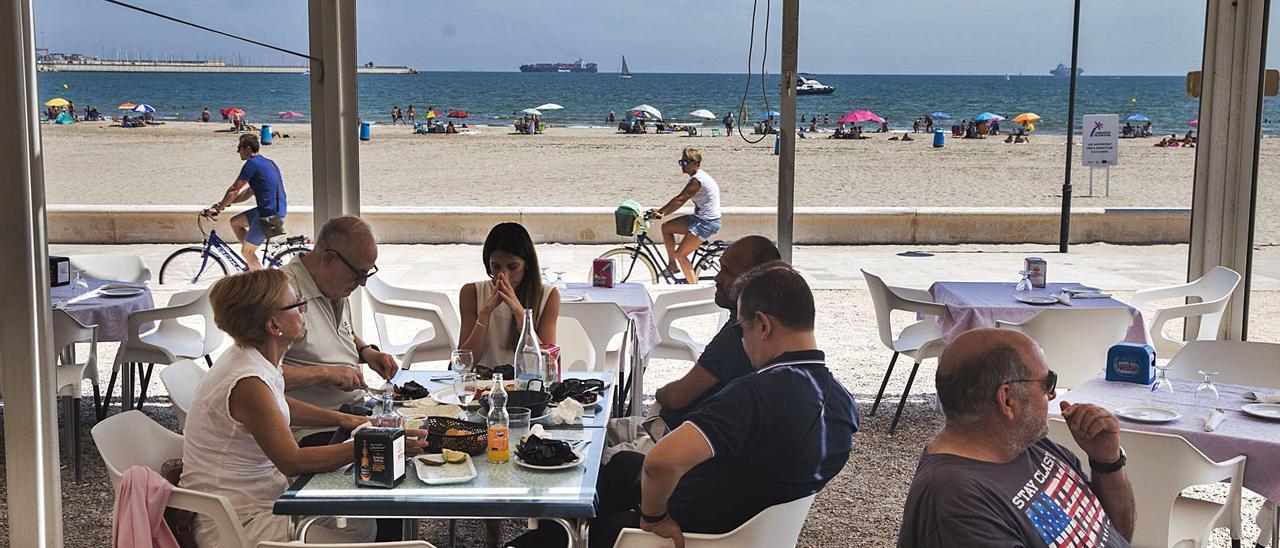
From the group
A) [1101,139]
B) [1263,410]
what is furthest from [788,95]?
[1101,139]

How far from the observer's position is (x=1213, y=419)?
10.4 feet

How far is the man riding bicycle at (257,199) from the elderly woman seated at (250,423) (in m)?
7.57

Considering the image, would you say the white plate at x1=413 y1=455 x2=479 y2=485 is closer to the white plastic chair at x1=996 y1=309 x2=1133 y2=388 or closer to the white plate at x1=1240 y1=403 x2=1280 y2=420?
the white plate at x1=1240 y1=403 x2=1280 y2=420

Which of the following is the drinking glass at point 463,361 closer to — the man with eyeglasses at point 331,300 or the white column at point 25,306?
the man with eyeglasses at point 331,300

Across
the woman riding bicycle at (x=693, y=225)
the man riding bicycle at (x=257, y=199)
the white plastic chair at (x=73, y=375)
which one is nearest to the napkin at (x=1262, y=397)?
the white plastic chair at (x=73, y=375)

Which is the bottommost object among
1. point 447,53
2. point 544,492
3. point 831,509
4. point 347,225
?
point 831,509

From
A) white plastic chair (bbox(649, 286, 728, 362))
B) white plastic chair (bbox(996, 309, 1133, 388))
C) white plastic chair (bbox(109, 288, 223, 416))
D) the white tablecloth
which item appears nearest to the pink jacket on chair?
white plastic chair (bbox(109, 288, 223, 416))

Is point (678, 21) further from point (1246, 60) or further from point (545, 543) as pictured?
point (545, 543)

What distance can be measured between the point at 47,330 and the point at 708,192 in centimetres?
754

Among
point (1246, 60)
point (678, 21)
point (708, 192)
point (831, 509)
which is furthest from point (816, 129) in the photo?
point (831, 509)

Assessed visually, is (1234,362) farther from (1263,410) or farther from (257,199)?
(257,199)

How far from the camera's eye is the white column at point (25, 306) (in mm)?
2961

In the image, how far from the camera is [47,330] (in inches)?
123

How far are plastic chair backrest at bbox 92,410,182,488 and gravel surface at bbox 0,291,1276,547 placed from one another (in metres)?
1.22
